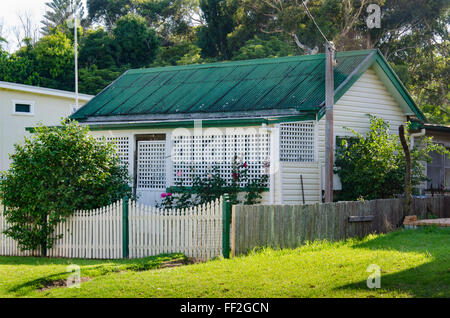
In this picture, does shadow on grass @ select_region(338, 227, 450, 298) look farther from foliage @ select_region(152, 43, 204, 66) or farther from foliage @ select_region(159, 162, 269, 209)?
foliage @ select_region(152, 43, 204, 66)

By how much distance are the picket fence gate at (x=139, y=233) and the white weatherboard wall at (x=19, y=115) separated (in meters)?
13.3

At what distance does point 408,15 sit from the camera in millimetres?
42656

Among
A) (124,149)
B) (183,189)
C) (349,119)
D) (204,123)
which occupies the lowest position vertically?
(183,189)

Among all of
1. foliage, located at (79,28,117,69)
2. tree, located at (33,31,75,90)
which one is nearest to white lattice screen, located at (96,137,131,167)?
tree, located at (33,31,75,90)

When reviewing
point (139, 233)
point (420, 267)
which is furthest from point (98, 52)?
point (420, 267)

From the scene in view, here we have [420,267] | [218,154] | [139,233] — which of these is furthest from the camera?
[218,154]

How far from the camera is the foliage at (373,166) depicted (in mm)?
18812

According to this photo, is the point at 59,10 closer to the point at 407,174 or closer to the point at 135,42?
the point at 135,42

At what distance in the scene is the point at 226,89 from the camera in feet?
70.7

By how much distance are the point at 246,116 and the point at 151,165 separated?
3.11m

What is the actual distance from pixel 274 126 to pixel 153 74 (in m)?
7.92

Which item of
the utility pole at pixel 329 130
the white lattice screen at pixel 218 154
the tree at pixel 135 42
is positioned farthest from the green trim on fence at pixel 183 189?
the tree at pixel 135 42

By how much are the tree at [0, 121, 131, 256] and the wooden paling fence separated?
4.02 m
